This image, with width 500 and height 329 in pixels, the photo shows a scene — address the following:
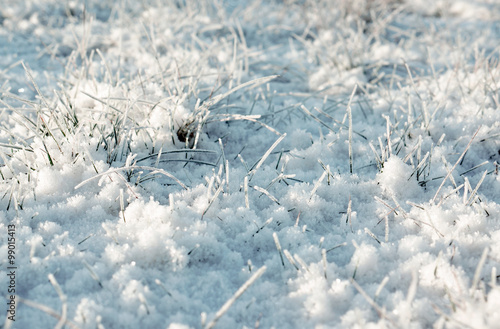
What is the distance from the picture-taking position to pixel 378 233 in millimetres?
1374

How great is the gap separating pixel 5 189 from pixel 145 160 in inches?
22.0

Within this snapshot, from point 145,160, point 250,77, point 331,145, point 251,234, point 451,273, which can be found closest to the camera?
point 451,273

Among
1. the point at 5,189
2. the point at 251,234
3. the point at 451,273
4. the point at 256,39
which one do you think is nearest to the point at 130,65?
the point at 256,39

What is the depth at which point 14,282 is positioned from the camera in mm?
1145

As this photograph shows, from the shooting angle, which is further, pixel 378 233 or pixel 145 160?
pixel 145 160

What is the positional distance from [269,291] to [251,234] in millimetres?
240

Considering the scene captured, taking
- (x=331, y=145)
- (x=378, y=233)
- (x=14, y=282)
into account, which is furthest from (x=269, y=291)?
(x=331, y=145)

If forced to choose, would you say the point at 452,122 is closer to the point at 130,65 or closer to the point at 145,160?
the point at 145,160

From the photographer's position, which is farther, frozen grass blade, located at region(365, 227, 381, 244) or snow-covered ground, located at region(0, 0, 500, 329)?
frozen grass blade, located at region(365, 227, 381, 244)

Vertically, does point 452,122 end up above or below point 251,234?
above

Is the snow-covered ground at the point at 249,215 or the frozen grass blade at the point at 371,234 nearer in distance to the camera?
the snow-covered ground at the point at 249,215

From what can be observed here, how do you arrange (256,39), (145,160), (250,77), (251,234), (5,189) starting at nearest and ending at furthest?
1. (251,234)
2. (5,189)
3. (145,160)
4. (250,77)
5. (256,39)

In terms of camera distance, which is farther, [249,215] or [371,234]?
[249,215]

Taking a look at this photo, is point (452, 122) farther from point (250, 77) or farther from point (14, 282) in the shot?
point (14, 282)
